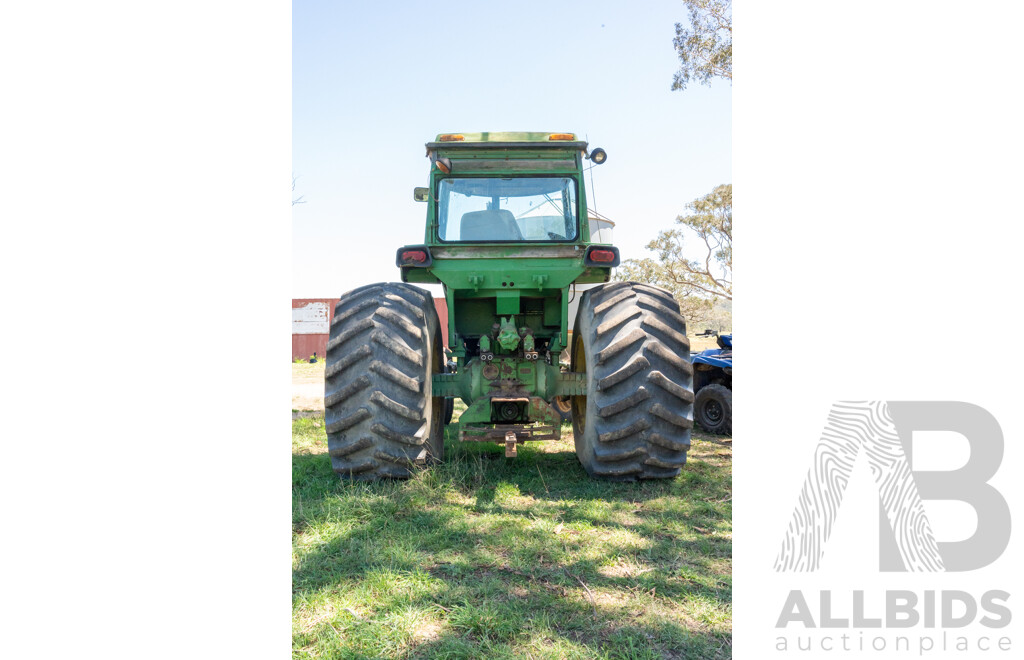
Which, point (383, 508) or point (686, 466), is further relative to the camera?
point (686, 466)

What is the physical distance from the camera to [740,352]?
57.1 inches

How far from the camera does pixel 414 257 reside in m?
4.58

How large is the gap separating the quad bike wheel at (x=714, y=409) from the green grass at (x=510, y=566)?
221 cm

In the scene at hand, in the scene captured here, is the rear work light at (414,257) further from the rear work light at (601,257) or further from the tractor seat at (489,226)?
the rear work light at (601,257)

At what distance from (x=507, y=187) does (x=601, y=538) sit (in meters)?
2.90

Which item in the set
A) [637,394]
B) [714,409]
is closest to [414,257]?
[637,394]

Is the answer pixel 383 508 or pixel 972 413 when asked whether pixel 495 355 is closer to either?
pixel 383 508

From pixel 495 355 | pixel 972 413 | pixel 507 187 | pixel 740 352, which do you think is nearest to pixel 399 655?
pixel 740 352

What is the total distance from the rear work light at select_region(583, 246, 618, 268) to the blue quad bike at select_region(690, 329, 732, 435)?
2536 mm

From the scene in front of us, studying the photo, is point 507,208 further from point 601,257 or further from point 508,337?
point 508,337

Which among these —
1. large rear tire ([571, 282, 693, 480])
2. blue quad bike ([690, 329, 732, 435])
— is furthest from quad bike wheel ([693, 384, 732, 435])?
large rear tire ([571, 282, 693, 480])

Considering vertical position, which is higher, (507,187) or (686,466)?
(507,187)

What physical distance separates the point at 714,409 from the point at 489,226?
3.50 m

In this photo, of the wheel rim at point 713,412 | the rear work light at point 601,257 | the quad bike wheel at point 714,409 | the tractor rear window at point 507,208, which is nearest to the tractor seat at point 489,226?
the tractor rear window at point 507,208
